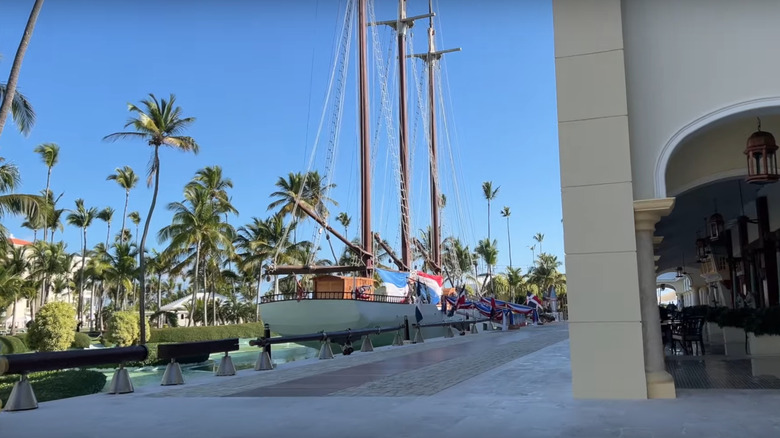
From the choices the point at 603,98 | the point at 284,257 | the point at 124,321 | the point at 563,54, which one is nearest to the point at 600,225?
the point at 603,98

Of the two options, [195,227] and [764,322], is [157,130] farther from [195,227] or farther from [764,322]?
[764,322]

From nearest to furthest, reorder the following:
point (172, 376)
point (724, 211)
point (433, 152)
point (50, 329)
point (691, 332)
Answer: point (172, 376)
point (691, 332)
point (724, 211)
point (50, 329)
point (433, 152)

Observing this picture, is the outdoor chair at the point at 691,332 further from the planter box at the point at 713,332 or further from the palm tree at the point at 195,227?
the palm tree at the point at 195,227

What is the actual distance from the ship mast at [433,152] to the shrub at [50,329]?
2558cm

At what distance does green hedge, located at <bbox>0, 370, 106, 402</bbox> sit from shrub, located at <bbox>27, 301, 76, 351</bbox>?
9.69 metres

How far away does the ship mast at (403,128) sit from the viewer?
132ft

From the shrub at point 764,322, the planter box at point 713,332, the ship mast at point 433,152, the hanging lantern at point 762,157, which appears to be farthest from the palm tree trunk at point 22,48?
the ship mast at point 433,152

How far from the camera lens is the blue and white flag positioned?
35.1 meters

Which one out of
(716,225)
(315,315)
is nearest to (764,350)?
(716,225)

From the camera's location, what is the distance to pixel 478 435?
19.0 feet

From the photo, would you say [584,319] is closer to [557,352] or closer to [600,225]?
[600,225]

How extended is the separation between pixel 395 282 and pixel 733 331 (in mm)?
22905

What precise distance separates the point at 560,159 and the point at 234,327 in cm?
3993

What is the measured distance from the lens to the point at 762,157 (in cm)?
829
